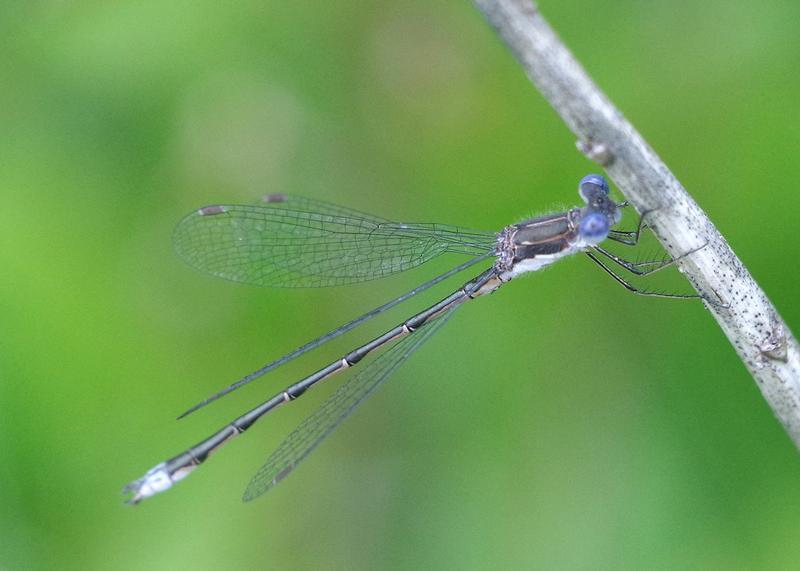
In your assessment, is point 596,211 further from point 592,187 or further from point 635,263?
point 635,263

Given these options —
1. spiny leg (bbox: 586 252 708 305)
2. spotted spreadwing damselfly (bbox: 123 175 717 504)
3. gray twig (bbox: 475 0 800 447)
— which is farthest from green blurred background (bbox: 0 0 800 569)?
Result: gray twig (bbox: 475 0 800 447)

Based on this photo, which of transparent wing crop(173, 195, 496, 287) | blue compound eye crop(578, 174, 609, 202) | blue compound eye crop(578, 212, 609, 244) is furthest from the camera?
transparent wing crop(173, 195, 496, 287)

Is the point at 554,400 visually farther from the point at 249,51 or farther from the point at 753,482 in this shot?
the point at 249,51

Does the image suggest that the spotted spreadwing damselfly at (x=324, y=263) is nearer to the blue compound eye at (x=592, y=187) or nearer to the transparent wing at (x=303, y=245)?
the transparent wing at (x=303, y=245)

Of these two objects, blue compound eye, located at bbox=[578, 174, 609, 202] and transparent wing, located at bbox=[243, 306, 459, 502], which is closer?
blue compound eye, located at bbox=[578, 174, 609, 202]

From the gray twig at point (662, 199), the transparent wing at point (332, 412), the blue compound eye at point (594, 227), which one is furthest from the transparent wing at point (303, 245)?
the gray twig at point (662, 199)

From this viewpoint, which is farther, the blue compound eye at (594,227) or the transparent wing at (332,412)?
the transparent wing at (332,412)

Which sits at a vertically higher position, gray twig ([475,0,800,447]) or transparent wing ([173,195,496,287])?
transparent wing ([173,195,496,287])

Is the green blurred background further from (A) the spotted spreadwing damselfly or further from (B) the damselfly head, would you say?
(B) the damselfly head
